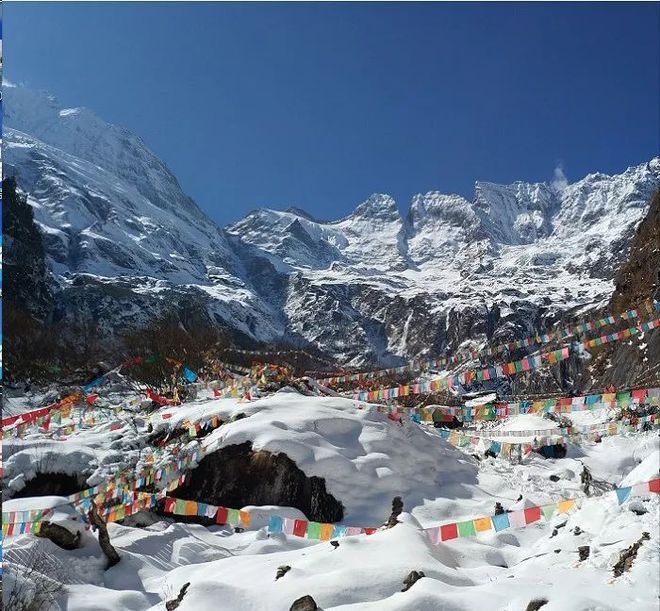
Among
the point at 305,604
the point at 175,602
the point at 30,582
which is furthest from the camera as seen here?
the point at 30,582

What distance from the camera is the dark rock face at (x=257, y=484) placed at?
16719mm

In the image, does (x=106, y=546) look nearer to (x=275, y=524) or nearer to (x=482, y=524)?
(x=275, y=524)

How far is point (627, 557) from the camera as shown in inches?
309

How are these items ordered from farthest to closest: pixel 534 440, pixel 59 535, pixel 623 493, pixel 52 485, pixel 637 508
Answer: pixel 534 440 < pixel 52 485 < pixel 59 535 < pixel 637 508 < pixel 623 493

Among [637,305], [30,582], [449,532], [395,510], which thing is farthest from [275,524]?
[637,305]

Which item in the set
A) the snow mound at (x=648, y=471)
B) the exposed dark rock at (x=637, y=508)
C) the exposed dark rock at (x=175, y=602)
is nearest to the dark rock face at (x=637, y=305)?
the snow mound at (x=648, y=471)

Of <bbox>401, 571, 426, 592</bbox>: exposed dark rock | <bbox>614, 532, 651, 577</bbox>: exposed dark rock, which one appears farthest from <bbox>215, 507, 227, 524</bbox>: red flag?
<bbox>614, 532, 651, 577</bbox>: exposed dark rock

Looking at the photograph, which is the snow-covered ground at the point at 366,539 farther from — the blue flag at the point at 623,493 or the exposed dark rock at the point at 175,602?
the blue flag at the point at 623,493

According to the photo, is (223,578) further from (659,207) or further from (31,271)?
(31,271)

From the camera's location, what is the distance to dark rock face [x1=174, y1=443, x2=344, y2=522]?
1672 centimetres

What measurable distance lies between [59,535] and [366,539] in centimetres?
720

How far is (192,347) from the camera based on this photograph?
47.5m

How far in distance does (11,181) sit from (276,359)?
66.0 m

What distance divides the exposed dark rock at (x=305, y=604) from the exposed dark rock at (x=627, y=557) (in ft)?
13.6
